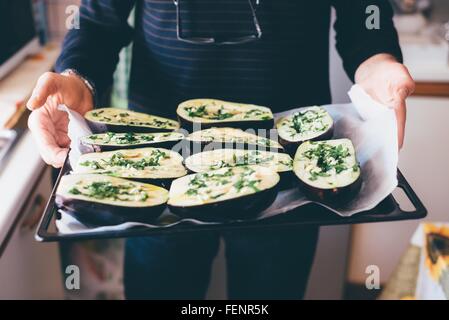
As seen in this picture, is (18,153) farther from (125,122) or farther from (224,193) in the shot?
(224,193)

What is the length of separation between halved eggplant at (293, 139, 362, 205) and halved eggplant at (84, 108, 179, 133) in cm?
25

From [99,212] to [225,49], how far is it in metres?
0.42

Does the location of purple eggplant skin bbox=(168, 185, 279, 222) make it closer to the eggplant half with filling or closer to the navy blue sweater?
the eggplant half with filling

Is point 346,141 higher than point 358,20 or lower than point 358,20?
lower

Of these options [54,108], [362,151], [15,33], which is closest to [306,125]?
[362,151]

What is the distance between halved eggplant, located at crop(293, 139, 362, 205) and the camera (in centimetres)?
76

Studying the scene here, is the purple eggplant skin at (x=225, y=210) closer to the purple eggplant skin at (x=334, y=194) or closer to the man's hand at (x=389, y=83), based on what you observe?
the purple eggplant skin at (x=334, y=194)

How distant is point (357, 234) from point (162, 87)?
81 centimetres

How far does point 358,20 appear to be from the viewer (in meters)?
1.02

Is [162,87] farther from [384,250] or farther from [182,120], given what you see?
[384,250]

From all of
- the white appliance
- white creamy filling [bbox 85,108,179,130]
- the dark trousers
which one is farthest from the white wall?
the white appliance

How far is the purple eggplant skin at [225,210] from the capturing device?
2.37 feet

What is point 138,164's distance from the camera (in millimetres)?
834
